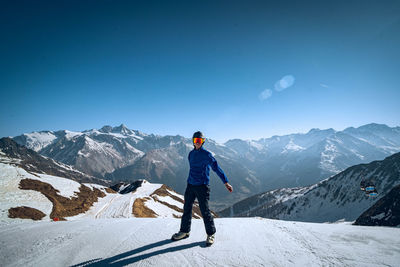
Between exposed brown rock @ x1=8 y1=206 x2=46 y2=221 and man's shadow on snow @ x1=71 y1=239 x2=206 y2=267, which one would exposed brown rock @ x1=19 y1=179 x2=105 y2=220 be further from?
man's shadow on snow @ x1=71 y1=239 x2=206 y2=267

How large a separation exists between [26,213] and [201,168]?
2771cm

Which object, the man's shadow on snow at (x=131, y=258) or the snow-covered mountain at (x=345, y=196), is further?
the snow-covered mountain at (x=345, y=196)

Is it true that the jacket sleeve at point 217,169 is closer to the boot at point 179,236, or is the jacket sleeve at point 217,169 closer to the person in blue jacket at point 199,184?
the person in blue jacket at point 199,184

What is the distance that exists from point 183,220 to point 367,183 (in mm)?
28736

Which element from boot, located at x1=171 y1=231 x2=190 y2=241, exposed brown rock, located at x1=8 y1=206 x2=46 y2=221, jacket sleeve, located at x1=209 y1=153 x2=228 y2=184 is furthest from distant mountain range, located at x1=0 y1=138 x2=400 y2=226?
boot, located at x1=171 y1=231 x2=190 y2=241

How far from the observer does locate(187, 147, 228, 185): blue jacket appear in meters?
5.33

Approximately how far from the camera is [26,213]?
71.5 ft

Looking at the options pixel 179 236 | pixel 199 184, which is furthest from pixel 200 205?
pixel 179 236

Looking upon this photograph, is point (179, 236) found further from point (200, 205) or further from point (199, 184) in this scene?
point (199, 184)

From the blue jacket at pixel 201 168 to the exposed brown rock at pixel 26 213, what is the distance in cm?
2594

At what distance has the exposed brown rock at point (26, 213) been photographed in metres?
20.5

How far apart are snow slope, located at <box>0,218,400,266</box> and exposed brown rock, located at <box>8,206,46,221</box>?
21.3 meters

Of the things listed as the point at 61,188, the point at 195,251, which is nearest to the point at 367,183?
the point at 195,251

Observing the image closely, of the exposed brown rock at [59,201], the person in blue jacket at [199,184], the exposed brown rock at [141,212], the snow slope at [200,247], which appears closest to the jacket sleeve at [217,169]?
the person in blue jacket at [199,184]
